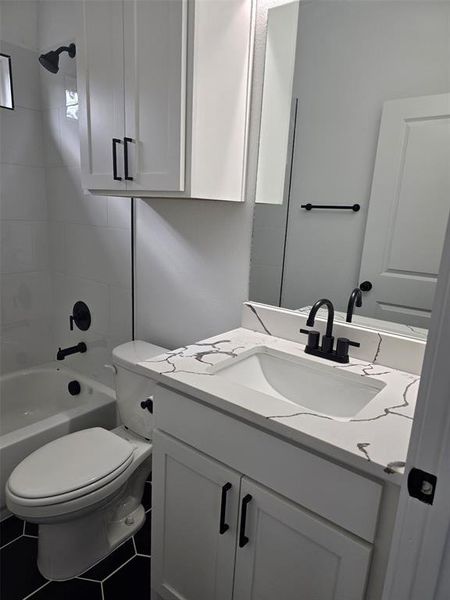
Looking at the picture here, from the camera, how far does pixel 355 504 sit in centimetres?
76

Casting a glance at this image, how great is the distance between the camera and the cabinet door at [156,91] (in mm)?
1136

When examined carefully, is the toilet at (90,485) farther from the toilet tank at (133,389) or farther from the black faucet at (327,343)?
the black faucet at (327,343)

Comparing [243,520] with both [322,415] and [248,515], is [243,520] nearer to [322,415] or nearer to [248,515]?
[248,515]

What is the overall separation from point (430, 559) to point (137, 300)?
157cm

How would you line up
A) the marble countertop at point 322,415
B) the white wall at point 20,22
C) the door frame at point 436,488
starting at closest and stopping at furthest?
the door frame at point 436,488, the marble countertop at point 322,415, the white wall at point 20,22

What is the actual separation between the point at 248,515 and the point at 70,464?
2.56 feet

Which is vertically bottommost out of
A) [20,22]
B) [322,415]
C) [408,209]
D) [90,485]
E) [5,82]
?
[90,485]

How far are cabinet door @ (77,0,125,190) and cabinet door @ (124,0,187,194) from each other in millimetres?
47

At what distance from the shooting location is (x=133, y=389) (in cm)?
164

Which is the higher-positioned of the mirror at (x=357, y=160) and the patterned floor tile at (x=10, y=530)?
the mirror at (x=357, y=160)

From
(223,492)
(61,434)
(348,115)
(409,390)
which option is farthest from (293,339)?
(61,434)

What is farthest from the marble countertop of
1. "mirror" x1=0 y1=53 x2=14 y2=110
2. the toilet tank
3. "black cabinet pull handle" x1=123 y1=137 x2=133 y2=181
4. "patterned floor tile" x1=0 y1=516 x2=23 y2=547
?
"mirror" x1=0 y1=53 x2=14 y2=110

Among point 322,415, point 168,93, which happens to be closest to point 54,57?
point 168,93

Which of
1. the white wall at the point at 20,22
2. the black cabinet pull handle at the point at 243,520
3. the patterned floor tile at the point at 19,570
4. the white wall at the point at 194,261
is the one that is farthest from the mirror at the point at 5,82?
the black cabinet pull handle at the point at 243,520
